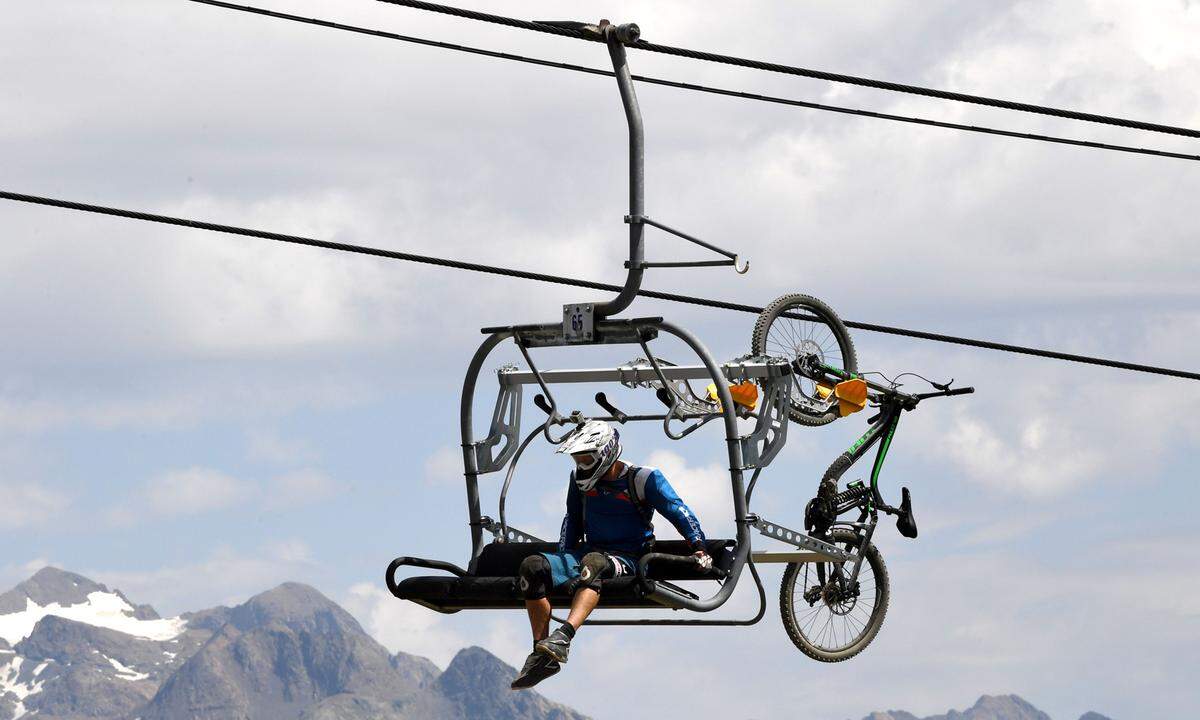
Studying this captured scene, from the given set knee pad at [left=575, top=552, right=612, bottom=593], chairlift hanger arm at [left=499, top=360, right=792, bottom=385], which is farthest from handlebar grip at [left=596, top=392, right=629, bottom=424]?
knee pad at [left=575, top=552, right=612, bottom=593]

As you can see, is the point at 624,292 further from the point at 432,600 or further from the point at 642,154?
the point at 432,600

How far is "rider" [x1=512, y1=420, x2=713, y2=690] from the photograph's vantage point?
52.5 ft

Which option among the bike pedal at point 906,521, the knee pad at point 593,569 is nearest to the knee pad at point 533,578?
the knee pad at point 593,569

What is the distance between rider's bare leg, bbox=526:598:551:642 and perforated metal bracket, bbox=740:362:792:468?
1926 mm

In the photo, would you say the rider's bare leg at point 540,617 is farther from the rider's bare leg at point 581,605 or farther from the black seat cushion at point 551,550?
the black seat cushion at point 551,550

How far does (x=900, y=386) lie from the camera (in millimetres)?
20625

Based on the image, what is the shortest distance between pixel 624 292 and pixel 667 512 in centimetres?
174

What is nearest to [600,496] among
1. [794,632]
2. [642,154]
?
[642,154]

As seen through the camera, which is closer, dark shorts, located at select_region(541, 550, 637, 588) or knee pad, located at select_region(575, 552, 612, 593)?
knee pad, located at select_region(575, 552, 612, 593)

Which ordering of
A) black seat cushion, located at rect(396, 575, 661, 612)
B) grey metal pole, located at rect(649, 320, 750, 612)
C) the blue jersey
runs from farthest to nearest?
the blue jersey, black seat cushion, located at rect(396, 575, 661, 612), grey metal pole, located at rect(649, 320, 750, 612)

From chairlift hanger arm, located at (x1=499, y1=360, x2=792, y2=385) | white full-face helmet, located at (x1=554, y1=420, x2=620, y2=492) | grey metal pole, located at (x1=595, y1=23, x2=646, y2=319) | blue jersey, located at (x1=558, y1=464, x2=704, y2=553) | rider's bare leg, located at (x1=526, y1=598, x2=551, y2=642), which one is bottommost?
rider's bare leg, located at (x1=526, y1=598, x2=551, y2=642)

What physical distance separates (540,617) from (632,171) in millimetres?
3540

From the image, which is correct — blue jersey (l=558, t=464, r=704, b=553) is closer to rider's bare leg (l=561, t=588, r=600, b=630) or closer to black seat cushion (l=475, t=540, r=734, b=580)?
black seat cushion (l=475, t=540, r=734, b=580)

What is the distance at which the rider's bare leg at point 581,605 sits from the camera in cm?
1585
